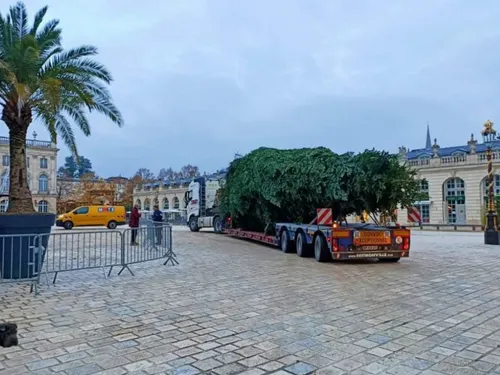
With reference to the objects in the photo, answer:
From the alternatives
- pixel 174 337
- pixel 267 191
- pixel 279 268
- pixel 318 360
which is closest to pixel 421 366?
pixel 318 360

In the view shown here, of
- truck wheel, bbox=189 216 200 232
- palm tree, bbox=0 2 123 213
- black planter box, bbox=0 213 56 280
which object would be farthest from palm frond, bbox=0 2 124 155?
truck wheel, bbox=189 216 200 232

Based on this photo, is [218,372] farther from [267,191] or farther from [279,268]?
[267,191]

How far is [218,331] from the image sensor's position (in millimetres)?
4973

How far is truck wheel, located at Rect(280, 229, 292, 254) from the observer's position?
1389cm

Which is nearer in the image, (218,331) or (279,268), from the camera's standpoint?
(218,331)

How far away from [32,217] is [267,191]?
27.3 feet

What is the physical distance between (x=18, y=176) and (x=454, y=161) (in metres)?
43.4

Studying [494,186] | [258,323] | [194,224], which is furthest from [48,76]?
[494,186]

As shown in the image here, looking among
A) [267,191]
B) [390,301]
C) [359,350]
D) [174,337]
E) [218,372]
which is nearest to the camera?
[218,372]

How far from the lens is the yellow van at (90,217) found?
33.0 metres

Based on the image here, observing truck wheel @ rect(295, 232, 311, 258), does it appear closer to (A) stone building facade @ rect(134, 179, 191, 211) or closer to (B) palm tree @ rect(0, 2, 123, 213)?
(B) palm tree @ rect(0, 2, 123, 213)

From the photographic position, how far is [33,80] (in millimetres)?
8859

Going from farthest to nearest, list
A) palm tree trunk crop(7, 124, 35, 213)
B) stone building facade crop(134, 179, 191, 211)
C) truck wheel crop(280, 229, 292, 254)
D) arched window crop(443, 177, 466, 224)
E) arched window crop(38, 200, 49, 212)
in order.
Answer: stone building facade crop(134, 179, 191, 211) < arched window crop(38, 200, 49, 212) < arched window crop(443, 177, 466, 224) < truck wheel crop(280, 229, 292, 254) < palm tree trunk crop(7, 124, 35, 213)

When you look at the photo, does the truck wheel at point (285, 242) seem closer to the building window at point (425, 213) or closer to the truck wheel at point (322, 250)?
the truck wheel at point (322, 250)
